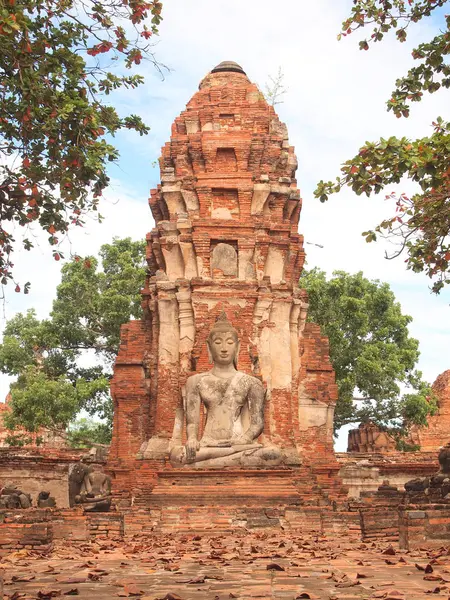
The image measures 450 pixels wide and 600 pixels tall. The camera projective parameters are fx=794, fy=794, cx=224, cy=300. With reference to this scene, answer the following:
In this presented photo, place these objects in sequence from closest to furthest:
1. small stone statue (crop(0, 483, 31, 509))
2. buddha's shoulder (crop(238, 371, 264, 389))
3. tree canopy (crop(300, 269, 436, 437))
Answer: small stone statue (crop(0, 483, 31, 509)), buddha's shoulder (crop(238, 371, 264, 389)), tree canopy (crop(300, 269, 436, 437))

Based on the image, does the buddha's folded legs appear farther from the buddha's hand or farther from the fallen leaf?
the fallen leaf

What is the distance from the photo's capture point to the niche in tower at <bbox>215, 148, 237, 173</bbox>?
18047mm

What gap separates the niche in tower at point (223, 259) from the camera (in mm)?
17250

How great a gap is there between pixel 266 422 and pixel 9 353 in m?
15.9


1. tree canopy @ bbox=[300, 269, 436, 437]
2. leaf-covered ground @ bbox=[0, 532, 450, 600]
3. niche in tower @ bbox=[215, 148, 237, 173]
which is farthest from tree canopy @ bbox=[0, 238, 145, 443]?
leaf-covered ground @ bbox=[0, 532, 450, 600]

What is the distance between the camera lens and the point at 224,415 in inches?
591

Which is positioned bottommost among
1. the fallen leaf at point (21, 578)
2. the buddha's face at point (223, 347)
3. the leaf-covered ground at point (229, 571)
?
the leaf-covered ground at point (229, 571)

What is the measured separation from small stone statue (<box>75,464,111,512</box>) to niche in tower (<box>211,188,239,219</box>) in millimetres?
6167

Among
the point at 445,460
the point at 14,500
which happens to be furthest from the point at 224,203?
the point at 14,500

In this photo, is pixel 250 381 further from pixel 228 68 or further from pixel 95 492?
pixel 228 68

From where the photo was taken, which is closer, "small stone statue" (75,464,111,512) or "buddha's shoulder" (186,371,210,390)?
"small stone statue" (75,464,111,512)

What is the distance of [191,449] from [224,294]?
149 inches

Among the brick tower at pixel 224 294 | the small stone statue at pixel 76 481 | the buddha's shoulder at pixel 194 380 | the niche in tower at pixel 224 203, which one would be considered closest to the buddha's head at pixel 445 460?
the brick tower at pixel 224 294

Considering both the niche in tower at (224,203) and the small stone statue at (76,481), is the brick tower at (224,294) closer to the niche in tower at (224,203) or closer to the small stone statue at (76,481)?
the niche in tower at (224,203)
